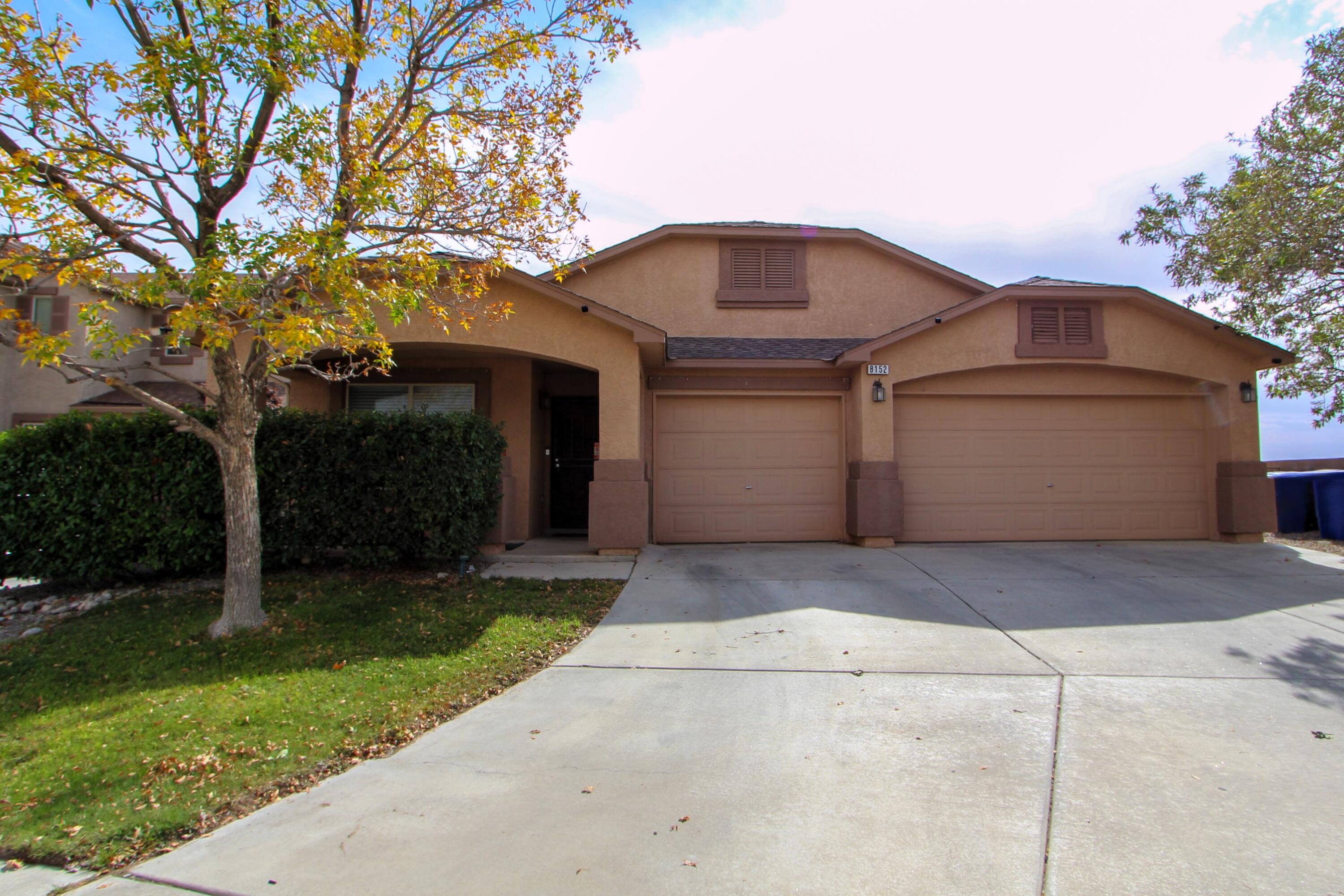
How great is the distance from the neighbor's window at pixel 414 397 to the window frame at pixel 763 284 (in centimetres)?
447

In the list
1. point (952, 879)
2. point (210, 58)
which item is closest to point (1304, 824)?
point (952, 879)

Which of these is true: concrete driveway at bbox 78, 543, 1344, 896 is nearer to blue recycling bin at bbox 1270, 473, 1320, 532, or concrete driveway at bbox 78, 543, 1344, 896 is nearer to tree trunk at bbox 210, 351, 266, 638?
tree trunk at bbox 210, 351, 266, 638

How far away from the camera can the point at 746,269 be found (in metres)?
12.5

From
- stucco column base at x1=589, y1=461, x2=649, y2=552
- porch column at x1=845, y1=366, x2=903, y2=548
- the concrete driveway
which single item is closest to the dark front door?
stucco column base at x1=589, y1=461, x2=649, y2=552

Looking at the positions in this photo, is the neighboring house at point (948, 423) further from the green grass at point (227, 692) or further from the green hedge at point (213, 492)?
the green grass at point (227, 692)

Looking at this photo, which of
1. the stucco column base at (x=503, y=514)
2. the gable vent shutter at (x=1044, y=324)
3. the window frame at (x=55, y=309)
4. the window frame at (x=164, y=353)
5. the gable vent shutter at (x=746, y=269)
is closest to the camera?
the stucco column base at (x=503, y=514)

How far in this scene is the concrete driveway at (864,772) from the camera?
2.91 m

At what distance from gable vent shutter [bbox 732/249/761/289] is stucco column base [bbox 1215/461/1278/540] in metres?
7.70

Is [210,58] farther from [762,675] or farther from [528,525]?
[528,525]

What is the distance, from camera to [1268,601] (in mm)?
7121

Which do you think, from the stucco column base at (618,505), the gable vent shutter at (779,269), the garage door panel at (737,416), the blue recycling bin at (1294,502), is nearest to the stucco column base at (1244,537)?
the blue recycling bin at (1294,502)

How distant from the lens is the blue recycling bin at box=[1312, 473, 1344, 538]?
11.2 meters

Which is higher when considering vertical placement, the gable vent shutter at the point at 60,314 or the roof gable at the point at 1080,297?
the gable vent shutter at the point at 60,314

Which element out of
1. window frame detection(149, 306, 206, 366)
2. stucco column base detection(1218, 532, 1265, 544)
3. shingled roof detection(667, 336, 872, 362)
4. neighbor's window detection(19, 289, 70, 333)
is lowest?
stucco column base detection(1218, 532, 1265, 544)
